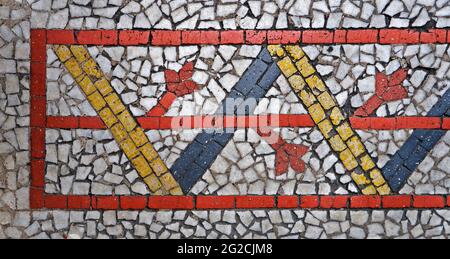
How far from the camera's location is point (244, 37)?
11.1 feet

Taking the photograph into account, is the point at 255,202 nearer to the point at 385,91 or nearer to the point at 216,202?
the point at 216,202

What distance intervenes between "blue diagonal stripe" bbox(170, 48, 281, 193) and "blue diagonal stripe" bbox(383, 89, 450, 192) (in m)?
1.00

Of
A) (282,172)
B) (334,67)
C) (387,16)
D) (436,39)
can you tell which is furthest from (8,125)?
(436,39)

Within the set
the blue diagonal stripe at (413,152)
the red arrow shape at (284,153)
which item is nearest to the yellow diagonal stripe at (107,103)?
the red arrow shape at (284,153)

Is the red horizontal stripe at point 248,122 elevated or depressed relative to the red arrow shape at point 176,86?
depressed

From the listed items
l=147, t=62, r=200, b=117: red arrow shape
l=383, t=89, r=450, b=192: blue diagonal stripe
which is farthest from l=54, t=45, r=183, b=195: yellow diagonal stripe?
l=383, t=89, r=450, b=192: blue diagonal stripe

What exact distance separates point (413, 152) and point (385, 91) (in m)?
0.46

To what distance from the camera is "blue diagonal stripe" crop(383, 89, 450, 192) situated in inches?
133

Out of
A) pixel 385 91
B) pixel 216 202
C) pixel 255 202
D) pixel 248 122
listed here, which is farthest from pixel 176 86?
pixel 385 91

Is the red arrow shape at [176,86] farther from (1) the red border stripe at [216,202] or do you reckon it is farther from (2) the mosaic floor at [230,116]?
(1) the red border stripe at [216,202]

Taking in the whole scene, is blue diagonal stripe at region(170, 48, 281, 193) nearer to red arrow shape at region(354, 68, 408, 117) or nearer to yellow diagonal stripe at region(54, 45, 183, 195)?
yellow diagonal stripe at region(54, 45, 183, 195)

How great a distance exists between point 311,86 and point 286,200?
2.63 ft

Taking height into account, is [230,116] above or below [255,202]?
above

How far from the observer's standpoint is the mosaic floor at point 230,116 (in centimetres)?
338
